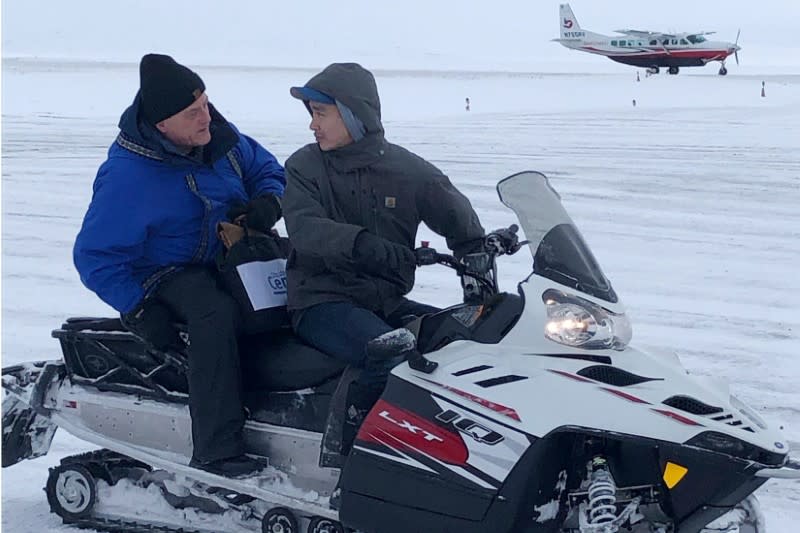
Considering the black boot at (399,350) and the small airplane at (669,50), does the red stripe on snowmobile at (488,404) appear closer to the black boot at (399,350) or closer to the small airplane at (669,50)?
the black boot at (399,350)

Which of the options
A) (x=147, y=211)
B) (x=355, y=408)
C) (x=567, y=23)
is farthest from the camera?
(x=567, y=23)

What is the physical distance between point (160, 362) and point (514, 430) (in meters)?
1.40

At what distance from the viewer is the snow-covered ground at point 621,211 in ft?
18.4

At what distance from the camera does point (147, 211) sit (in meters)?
3.62

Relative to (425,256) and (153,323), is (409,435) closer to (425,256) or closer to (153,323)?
(425,256)

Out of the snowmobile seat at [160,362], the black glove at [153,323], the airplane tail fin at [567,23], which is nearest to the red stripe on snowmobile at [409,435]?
the snowmobile seat at [160,362]

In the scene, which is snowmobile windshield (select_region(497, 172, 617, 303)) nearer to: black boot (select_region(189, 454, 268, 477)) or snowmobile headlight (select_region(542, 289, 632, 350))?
snowmobile headlight (select_region(542, 289, 632, 350))

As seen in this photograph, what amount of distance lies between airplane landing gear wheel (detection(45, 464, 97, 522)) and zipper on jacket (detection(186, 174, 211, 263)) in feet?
2.94

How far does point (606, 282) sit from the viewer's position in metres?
3.17

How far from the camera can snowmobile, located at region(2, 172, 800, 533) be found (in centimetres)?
292

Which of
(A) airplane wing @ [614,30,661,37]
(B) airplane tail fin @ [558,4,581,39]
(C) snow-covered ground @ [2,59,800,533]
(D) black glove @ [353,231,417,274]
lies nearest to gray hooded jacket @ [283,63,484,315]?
(D) black glove @ [353,231,417,274]

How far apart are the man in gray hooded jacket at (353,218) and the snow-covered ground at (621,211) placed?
136 centimetres

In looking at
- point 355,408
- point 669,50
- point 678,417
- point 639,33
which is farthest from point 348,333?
point 639,33

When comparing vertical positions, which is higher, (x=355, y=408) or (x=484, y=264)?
(x=484, y=264)
